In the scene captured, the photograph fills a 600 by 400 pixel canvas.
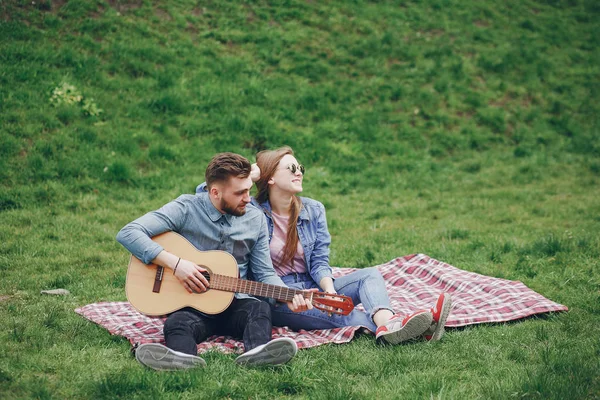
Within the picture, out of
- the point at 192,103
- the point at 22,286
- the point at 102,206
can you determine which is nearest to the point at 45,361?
the point at 22,286

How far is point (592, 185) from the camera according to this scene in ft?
35.9

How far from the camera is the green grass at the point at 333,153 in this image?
12.6 ft

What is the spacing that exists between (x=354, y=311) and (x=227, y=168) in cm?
161

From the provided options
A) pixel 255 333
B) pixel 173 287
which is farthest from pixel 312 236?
pixel 173 287

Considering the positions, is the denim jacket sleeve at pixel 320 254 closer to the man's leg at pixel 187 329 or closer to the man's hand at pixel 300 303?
the man's hand at pixel 300 303

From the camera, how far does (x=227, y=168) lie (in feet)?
14.6

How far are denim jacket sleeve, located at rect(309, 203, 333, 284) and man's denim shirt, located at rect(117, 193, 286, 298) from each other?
0.51 meters

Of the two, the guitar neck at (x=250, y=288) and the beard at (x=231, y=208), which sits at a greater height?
the beard at (x=231, y=208)

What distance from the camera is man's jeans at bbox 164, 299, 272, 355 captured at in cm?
401

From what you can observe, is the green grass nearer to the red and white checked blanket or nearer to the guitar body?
the red and white checked blanket

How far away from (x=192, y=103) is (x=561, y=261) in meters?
7.42

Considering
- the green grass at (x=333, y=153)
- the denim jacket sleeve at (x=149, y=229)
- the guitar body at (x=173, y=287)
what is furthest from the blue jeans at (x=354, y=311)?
the denim jacket sleeve at (x=149, y=229)

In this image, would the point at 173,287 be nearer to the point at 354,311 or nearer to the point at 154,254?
the point at 154,254

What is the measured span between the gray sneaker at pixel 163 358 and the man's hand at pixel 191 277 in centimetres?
61
